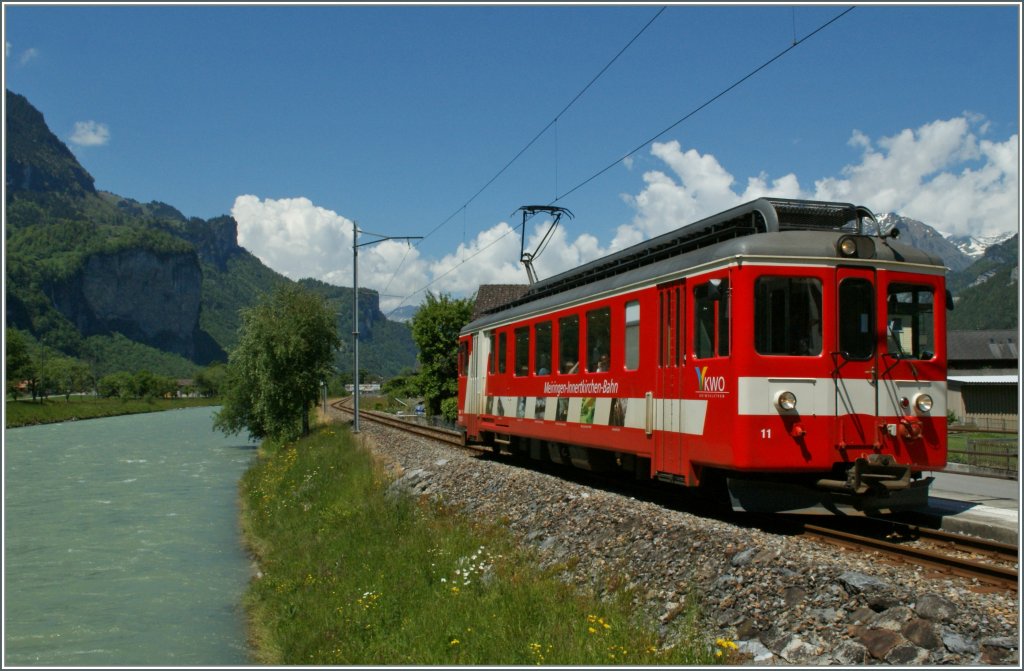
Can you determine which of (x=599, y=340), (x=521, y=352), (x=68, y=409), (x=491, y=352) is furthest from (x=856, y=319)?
(x=68, y=409)

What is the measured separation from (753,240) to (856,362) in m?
1.74

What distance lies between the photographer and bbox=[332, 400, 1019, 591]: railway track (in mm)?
8000

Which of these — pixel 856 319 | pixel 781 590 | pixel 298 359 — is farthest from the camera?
pixel 298 359

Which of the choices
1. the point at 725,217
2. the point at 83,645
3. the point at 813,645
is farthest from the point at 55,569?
the point at 813,645

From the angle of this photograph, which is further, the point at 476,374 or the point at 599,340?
the point at 476,374

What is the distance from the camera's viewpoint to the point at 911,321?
34.8ft

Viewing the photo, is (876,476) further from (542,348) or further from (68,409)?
(68,409)

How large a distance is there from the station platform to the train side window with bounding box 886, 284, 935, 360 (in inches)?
76.0

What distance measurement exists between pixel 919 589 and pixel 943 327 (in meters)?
4.22

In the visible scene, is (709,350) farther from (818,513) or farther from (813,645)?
(813,645)

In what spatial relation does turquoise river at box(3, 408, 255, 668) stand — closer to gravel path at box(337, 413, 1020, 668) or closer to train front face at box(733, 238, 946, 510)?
gravel path at box(337, 413, 1020, 668)

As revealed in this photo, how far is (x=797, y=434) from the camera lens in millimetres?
9891

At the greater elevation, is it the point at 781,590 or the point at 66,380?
the point at 66,380

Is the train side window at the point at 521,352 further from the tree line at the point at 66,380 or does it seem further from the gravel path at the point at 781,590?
the tree line at the point at 66,380
